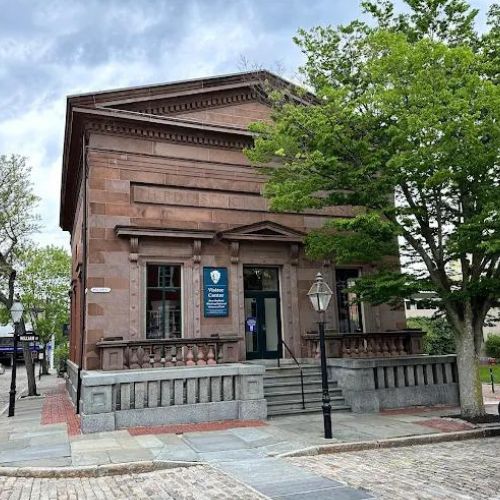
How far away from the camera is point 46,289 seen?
37.7 meters

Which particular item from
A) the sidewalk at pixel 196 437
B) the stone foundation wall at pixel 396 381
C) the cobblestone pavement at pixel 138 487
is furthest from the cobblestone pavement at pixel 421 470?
the stone foundation wall at pixel 396 381

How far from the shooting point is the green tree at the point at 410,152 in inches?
447

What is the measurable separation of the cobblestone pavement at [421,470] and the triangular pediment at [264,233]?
844 centimetres

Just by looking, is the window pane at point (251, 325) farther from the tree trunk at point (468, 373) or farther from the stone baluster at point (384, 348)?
the tree trunk at point (468, 373)

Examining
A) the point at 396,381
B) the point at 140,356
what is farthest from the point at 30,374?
the point at 396,381

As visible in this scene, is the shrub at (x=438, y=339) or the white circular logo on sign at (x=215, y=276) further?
the shrub at (x=438, y=339)

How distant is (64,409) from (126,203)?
6.79m

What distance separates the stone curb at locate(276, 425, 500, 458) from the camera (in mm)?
9436

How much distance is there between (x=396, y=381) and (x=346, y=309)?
3.74 m

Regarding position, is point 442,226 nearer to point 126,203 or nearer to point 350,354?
point 350,354

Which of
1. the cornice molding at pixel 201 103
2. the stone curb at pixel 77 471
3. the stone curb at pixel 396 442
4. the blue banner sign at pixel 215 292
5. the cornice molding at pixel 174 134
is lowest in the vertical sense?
the stone curb at pixel 396 442

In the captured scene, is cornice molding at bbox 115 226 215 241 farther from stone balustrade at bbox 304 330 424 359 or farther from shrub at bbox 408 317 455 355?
shrub at bbox 408 317 455 355

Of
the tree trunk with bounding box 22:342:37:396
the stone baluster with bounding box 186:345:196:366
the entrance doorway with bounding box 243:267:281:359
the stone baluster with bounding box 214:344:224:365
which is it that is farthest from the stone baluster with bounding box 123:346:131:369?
the tree trunk with bounding box 22:342:37:396

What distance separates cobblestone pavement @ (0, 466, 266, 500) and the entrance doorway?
8600mm
